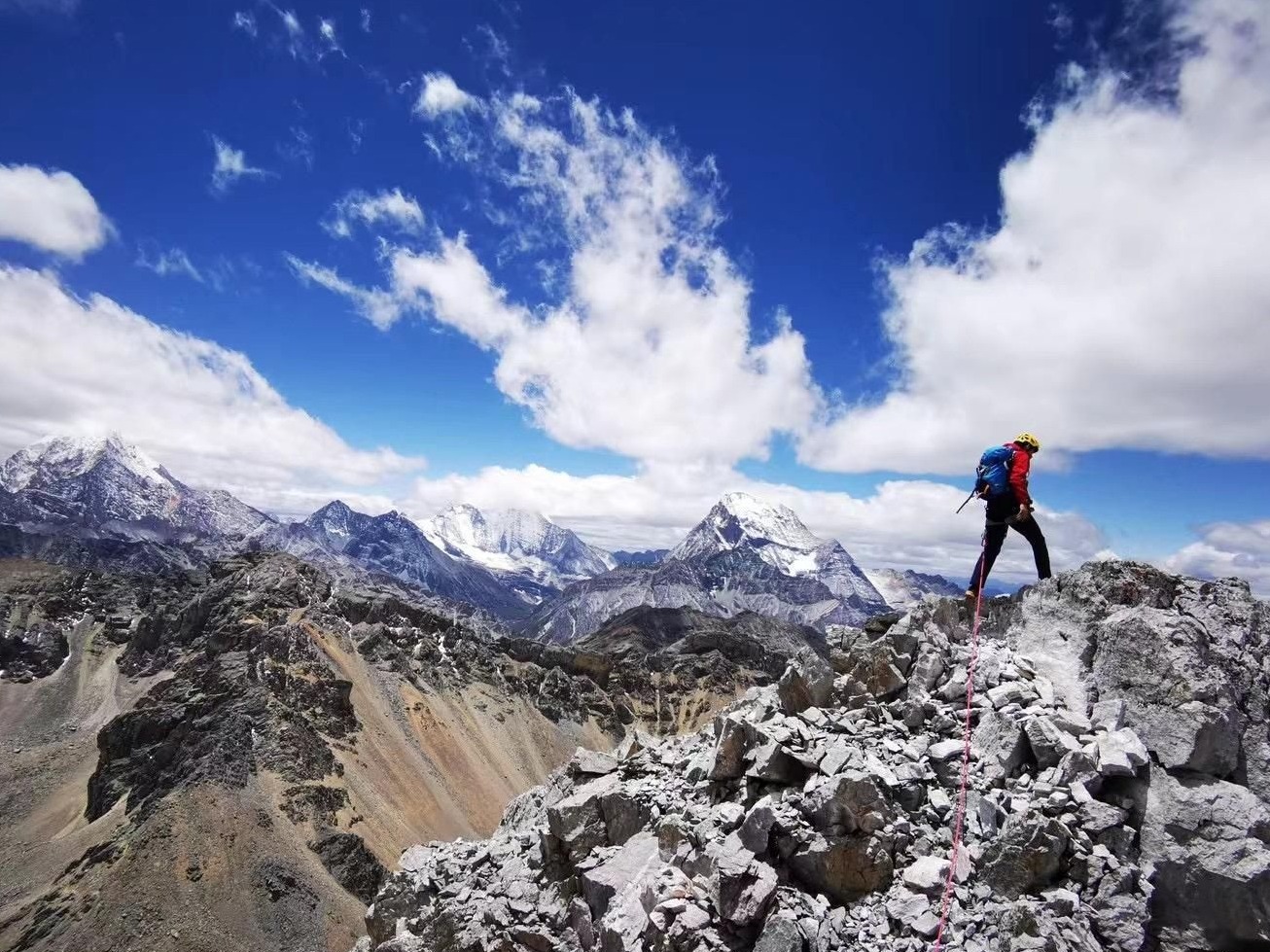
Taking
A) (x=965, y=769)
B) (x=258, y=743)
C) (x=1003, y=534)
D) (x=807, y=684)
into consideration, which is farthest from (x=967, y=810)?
(x=258, y=743)

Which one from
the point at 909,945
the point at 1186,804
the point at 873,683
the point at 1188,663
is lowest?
the point at 909,945

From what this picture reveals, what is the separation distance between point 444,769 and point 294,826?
120 ft

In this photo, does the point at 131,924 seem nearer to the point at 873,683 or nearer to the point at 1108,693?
the point at 873,683

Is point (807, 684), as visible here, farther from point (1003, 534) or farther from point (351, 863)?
point (351, 863)

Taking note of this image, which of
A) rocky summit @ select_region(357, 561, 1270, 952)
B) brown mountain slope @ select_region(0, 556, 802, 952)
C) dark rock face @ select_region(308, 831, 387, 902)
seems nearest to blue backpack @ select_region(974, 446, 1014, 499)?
rocky summit @ select_region(357, 561, 1270, 952)

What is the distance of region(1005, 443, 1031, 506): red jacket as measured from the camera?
2023cm

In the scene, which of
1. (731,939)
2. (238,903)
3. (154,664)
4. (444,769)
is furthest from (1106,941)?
(154,664)

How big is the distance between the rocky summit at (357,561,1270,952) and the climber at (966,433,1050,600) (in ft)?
4.91

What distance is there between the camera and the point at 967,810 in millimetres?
16547

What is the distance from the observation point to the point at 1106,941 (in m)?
13.5

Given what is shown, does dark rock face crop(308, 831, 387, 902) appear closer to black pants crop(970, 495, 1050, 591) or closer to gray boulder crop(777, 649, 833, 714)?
gray boulder crop(777, 649, 833, 714)

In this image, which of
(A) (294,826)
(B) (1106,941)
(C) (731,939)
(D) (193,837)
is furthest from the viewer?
(A) (294,826)

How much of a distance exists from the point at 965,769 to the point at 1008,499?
827 cm

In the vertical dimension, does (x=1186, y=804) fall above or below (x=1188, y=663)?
below
